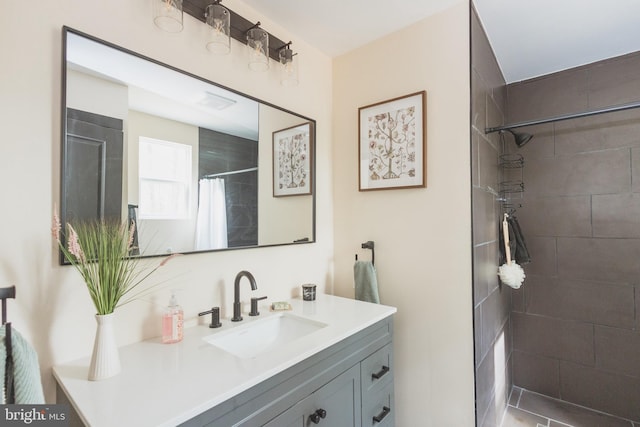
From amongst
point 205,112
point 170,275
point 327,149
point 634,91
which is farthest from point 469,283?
point 634,91

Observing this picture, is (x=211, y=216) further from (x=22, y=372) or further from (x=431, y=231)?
(x=431, y=231)

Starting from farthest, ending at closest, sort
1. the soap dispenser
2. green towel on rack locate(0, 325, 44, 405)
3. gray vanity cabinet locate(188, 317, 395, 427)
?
the soap dispenser < gray vanity cabinet locate(188, 317, 395, 427) < green towel on rack locate(0, 325, 44, 405)

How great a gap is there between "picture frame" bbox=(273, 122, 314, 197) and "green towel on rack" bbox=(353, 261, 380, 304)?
577 millimetres

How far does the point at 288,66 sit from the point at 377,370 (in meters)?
1.70

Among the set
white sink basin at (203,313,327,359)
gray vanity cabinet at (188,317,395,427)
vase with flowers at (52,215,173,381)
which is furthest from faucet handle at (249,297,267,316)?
vase with flowers at (52,215,173,381)

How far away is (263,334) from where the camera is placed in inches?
58.9

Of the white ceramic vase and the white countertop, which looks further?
the white ceramic vase

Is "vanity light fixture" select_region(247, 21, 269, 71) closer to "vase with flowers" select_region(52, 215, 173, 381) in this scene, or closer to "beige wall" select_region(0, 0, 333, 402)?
"beige wall" select_region(0, 0, 333, 402)

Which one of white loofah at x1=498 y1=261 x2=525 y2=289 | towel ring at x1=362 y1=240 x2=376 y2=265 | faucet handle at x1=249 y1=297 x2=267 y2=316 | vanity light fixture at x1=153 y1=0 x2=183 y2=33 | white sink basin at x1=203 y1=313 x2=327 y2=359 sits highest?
vanity light fixture at x1=153 y1=0 x2=183 y2=33

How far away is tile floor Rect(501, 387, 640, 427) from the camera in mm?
2021

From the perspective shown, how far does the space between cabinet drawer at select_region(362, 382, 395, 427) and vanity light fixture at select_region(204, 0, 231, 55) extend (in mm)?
1778

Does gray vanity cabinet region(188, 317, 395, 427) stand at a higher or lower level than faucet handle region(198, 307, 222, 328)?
lower

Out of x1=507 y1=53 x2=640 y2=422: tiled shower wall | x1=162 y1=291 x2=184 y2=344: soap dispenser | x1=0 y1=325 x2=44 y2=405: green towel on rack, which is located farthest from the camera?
x1=507 y1=53 x2=640 y2=422: tiled shower wall

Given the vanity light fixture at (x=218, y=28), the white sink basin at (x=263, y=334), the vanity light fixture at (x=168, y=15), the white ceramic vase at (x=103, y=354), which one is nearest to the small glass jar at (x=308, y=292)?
the white sink basin at (x=263, y=334)
